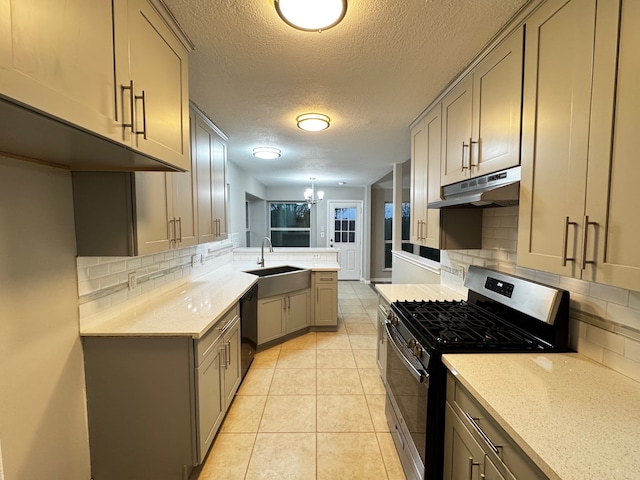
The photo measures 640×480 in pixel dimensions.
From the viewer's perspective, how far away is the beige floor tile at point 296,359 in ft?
9.89

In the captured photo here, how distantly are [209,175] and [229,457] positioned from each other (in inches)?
85.4

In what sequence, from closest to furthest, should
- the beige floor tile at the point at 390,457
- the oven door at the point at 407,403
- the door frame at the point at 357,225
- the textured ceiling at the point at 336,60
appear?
the textured ceiling at the point at 336,60 → the oven door at the point at 407,403 → the beige floor tile at the point at 390,457 → the door frame at the point at 357,225

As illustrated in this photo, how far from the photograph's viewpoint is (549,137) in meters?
1.15

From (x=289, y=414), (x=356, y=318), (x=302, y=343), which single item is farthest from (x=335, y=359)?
(x=356, y=318)

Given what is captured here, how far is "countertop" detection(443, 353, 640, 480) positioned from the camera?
737 mm

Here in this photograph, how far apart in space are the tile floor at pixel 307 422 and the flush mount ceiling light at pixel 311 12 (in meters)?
2.43

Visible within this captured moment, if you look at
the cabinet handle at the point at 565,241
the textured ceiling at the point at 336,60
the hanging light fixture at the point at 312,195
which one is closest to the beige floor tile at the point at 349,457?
the cabinet handle at the point at 565,241

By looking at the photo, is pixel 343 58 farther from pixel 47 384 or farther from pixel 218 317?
pixel 47 384

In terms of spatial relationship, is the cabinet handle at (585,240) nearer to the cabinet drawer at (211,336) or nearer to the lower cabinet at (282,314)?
the cabinet drawer at (211,336)

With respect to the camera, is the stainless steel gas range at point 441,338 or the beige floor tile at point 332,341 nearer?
the stainless steel gas range at point 441,338

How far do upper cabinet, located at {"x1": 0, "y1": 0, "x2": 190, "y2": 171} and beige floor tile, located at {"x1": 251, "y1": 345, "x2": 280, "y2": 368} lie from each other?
7.43 ft

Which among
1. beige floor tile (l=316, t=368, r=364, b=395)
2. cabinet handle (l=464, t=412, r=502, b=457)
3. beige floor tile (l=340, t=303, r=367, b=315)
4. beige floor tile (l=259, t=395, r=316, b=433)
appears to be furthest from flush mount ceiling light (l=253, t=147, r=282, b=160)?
cabinet handle (l=464, t=412, r=502, b=457)

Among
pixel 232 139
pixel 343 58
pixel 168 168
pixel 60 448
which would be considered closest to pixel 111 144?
pixel 168 168

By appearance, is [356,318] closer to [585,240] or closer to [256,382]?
[256,382]
